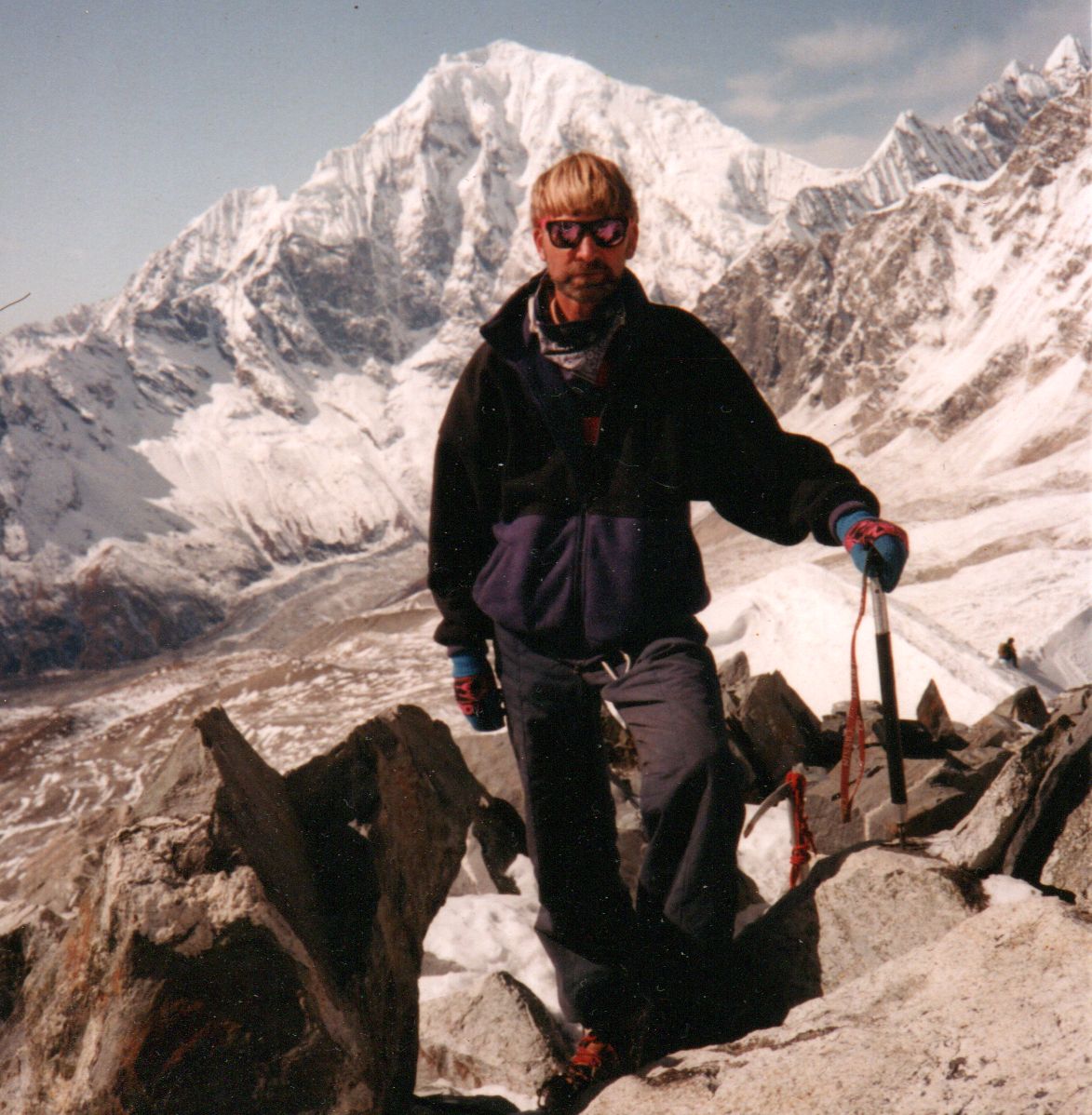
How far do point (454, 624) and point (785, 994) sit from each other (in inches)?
84.7

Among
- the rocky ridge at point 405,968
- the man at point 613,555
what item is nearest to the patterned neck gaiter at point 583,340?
the man at point 613,555

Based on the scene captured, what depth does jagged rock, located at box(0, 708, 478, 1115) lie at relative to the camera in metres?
3.28

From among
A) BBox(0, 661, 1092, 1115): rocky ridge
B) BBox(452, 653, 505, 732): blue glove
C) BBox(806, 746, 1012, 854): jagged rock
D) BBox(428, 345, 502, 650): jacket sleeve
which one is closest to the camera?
BBox(0, 661, 1092, 1115): rocky ridge

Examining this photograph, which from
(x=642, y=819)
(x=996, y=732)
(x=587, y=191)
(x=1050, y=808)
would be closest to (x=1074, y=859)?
(x=1050, y=808)

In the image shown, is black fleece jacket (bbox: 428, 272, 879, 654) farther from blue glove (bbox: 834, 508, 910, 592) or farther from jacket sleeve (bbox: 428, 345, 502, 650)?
blue glove (bbox: 834, 508, 910, 592)

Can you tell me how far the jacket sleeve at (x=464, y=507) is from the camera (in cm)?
428

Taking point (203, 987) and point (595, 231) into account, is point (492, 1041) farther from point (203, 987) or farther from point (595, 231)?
point (595, 231)

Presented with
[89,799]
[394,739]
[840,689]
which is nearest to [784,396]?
[89,799]

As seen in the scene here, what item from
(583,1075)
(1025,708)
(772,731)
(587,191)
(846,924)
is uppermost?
(587,191)

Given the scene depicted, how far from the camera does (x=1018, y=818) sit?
398 centimetres

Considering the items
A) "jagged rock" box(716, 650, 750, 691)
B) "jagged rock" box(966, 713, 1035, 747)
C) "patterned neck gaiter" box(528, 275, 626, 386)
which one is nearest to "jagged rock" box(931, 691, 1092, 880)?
"patterned neck gaiter" box(528, 275, 626, 386)

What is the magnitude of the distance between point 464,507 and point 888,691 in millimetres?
2024

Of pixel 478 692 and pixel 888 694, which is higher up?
pixel 478 692

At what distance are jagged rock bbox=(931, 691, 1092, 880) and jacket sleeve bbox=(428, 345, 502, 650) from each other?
2.29m
